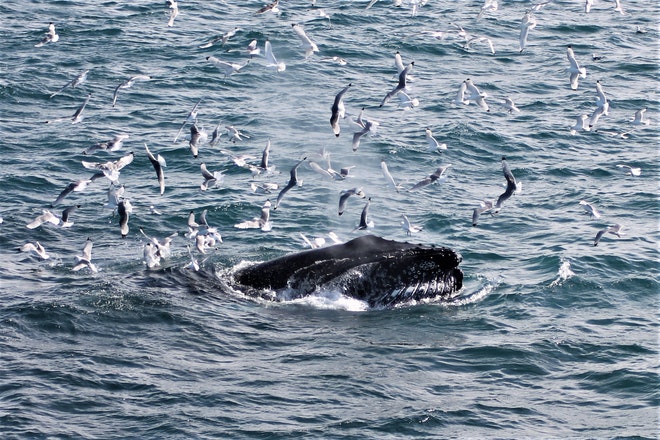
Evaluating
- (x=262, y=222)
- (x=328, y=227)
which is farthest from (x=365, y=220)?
(x=328, y=227)

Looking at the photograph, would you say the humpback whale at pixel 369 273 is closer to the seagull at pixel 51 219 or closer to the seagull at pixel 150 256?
the seagull at pixel 150 256

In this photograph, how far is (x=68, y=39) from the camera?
4419 centimetres

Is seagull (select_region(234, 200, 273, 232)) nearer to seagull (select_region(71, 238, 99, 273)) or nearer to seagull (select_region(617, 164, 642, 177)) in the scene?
seagull (select_region(71, 238, 99, 273))

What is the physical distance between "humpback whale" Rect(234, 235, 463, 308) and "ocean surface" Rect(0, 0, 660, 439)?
0.29 m

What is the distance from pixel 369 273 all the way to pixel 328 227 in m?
6.24

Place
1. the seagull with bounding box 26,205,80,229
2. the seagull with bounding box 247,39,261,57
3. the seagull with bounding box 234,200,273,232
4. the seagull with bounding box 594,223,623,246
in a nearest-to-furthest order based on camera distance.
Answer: the seagull with bounding box 26,205,80,229 → the seagull with bounding box 594,223,623,246 → the seagull with bounding box 234,200,273,232 → the seagull with bounding box 247,39,261,57

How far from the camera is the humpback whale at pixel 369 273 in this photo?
853 inches

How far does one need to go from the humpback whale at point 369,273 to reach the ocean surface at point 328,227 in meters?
0.29

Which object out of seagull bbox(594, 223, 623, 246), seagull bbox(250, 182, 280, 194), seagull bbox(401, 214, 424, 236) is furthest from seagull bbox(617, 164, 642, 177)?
seagull bbox(250, 182, 280, 194)

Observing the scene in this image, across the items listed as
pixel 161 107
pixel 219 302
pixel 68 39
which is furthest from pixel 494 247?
pixel 68 39

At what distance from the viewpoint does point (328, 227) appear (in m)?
27.8

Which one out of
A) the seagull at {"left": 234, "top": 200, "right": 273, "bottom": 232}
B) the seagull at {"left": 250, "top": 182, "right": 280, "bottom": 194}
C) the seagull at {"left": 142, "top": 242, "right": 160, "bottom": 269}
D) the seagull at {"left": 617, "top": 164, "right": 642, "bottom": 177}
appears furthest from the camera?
the seagull at {"left": 617, "top": 164, "right": 642, "bottom": 177}

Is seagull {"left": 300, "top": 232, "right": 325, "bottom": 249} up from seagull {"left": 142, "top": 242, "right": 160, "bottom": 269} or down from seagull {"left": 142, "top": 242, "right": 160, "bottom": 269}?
down

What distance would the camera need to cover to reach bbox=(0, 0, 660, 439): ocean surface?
18016mm
